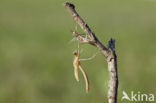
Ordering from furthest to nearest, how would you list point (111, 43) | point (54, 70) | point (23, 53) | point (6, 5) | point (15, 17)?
1. point (6, 5)
2. point (15, 17)
3. point (23, 53)
4. point (54, 70)
5. point (111, 43)

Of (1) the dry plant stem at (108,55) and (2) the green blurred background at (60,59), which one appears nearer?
(1) the dry plant stem at (108,55)

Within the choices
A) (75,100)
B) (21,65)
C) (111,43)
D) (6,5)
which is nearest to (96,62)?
(21,65)

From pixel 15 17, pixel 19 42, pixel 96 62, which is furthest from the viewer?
pixel 15 17

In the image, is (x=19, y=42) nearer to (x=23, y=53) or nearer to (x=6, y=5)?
(x=23, y=53)

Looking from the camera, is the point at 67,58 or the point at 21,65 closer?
the point at 21,65

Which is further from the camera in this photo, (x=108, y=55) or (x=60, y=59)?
(x=60, y=59)

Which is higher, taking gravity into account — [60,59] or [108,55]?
[60,59]

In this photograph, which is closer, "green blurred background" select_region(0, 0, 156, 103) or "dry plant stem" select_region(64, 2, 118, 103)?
"dry plant stem" select_region(64, 2, 118, 103)

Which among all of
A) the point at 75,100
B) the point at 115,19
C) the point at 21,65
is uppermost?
the point at 115,19
